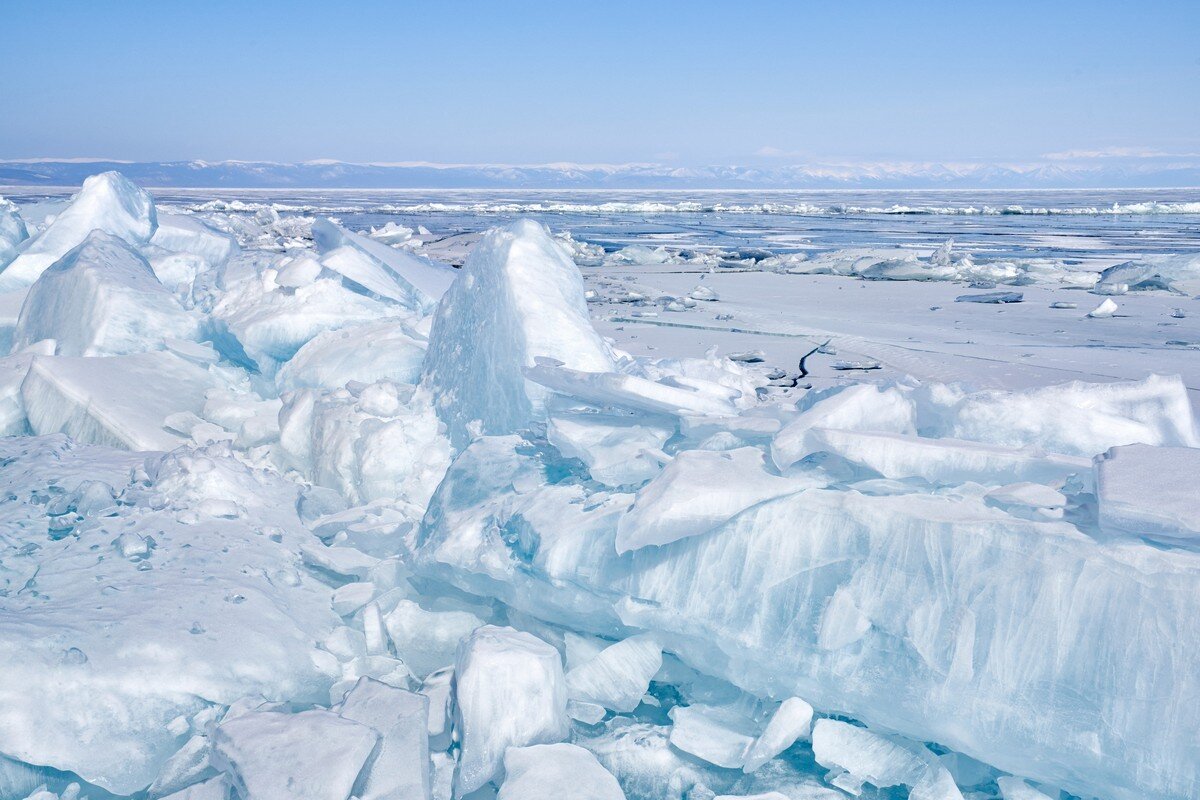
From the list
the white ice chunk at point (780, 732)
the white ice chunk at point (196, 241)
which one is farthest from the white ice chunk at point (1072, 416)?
the white ice chunk at point (196, 241)

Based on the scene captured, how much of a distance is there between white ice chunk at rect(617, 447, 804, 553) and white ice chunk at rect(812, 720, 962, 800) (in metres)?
0.40

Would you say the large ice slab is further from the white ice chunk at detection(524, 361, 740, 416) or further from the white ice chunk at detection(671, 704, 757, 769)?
the white ice chunk at detection(524, 361, 740, 416)

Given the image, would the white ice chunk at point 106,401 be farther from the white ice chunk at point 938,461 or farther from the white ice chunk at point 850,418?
the white ice chunk at point 938,461

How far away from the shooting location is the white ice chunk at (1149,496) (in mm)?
1277

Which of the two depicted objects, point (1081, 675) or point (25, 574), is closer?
point (1081, 675)

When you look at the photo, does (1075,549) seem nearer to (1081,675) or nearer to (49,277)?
(1081,675)

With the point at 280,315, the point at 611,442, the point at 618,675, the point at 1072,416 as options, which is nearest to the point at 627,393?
the point at 611,442

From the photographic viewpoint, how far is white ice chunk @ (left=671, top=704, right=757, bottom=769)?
1490mm

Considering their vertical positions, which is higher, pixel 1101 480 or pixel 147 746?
pixel 1101 480

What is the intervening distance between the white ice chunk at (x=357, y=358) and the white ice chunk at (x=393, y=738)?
1744 mm

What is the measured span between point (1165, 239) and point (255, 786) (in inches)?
678

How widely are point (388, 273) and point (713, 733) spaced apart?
11.1ft

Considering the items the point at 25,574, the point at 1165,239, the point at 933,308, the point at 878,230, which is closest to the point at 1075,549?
the point at 25,574

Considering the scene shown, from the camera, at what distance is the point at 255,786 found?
128 centimetres
